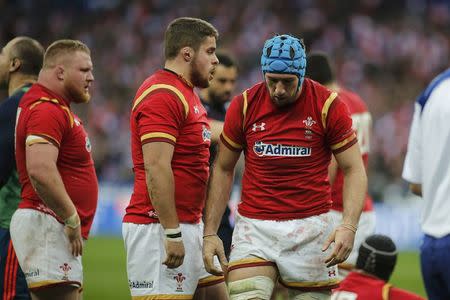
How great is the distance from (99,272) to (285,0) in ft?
49.7

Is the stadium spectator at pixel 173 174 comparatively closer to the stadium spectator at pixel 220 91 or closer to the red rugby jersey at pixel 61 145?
the red rugby jersey at pixel 61 145

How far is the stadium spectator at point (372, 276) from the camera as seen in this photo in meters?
5.79

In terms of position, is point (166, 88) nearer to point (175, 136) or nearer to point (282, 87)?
point (175, 136)

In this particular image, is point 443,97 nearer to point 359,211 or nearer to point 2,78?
point 359,211

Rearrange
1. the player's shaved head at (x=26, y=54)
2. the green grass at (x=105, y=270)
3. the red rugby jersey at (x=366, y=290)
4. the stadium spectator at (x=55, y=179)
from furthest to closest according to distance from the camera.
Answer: the green grass at (x=105, y=270) → the player's shaved head at (x=26, y=54) → the stadium spectator at (x=55, y=179) → the red rugby jersey at (x=366, y=290)

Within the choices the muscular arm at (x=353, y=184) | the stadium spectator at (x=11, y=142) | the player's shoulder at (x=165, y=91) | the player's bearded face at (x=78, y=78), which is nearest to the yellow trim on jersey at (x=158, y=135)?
the player's shoulder at (x=165, y=91)

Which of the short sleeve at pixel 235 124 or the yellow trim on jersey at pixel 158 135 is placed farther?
the short sleeve at pixel 235 124

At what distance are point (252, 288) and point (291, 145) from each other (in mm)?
950

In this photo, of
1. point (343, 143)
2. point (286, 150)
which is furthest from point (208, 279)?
point (343, 143)

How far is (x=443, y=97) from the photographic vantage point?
516 centimetres

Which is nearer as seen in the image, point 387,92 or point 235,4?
point 387,92

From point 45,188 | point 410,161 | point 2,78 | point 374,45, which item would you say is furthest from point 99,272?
point 374,45

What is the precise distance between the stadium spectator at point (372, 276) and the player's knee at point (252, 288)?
1.64 ft

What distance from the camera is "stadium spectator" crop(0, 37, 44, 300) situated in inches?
281
